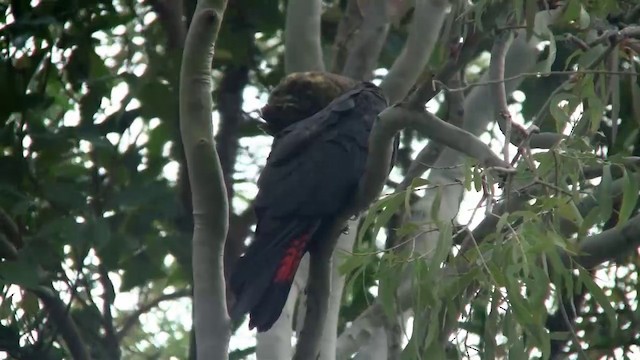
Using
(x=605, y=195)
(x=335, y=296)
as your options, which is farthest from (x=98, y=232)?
(x=605, y=195)

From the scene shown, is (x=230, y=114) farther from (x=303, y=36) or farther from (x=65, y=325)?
(x=65, y=325)

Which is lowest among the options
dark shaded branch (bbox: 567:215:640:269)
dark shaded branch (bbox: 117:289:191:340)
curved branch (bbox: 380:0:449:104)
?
dark shaded branch (bbox: 567:215:640:269)

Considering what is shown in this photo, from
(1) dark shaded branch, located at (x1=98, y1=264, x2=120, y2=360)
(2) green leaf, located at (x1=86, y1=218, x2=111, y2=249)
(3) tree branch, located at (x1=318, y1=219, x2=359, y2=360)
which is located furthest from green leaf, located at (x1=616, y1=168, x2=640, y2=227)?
(1) dark shaded branch, located at (x1=98, y1=264, x2=120, y2=360)

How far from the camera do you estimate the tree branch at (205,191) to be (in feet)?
9.37

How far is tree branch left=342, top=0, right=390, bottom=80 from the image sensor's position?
422 centimetres

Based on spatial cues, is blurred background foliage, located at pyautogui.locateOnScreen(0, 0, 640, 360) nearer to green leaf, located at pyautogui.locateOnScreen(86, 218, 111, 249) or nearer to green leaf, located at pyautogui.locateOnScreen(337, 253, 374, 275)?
green leaf, located at pyautogui.locateOnScreen(86, 218, 111, 249)

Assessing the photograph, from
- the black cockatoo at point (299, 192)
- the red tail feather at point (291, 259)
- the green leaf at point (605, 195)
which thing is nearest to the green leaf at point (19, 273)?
the black cockatoo at point (299, 192)

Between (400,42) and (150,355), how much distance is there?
71.2 inches

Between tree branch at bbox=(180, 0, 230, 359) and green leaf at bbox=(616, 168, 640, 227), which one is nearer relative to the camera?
green leaf at bbox=(616, 168, 640, 227)

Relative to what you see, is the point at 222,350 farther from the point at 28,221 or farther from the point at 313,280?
the point at 28,221

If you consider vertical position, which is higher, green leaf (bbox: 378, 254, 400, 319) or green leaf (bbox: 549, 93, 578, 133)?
green leaf (bbox: 549, 93, 578, 133)

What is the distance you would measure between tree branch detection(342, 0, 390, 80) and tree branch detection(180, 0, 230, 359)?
135 cm

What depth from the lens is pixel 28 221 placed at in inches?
163

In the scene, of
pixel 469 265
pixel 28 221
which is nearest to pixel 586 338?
pixel 469 265
